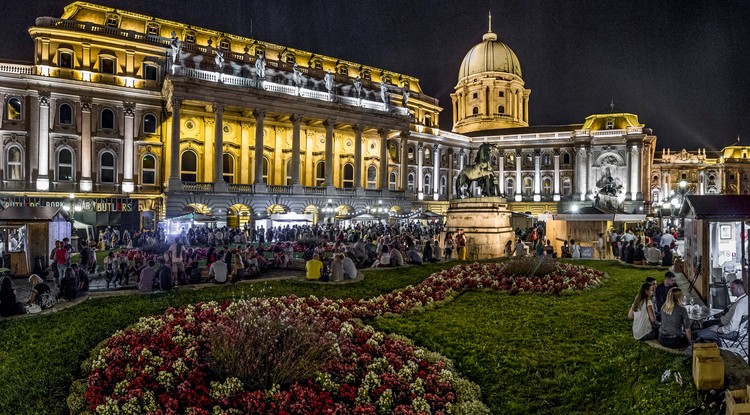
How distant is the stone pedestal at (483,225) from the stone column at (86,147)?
34.5 meters

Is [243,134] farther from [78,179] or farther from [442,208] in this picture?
[442,208]

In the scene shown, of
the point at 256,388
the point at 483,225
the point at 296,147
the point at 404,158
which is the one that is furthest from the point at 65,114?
the point at 256,388

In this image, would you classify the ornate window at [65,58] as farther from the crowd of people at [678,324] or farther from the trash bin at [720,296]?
the trash bin at [720,296]

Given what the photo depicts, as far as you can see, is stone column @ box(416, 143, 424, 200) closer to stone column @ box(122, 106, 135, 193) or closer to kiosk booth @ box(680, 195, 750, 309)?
stone column @ box(122, 106, 135, 193)

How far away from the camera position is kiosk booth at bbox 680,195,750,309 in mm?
11789

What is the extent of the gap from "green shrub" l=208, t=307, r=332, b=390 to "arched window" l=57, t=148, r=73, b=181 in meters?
42.3

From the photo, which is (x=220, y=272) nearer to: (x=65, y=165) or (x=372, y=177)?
(x=65, y=165)

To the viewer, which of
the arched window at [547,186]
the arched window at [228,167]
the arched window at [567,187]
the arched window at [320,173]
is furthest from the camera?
the arched window at [547,186]

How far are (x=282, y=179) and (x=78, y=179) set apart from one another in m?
19.8

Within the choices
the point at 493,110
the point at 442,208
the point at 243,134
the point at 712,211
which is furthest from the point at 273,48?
the point at 712,211

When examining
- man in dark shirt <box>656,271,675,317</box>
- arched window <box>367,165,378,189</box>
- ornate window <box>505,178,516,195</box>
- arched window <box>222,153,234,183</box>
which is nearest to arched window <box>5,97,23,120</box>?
arched window <box>222,153,234,183</box>

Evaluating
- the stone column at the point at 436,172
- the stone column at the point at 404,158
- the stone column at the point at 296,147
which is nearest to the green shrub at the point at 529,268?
the stone column at the point at 296,147

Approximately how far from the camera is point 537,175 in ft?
251

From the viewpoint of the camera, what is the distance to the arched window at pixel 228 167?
4972 centimetres
